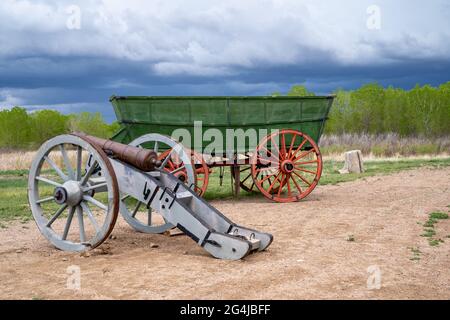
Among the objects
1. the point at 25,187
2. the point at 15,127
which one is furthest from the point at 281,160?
the point at 15,127

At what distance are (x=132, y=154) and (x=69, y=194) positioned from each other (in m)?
0.78

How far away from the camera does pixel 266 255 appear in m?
5.59

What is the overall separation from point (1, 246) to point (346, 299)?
4143 mm

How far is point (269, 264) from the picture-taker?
523 centimetres

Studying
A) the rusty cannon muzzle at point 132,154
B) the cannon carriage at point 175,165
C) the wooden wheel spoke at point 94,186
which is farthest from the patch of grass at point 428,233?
the wooden wheel spoke at point 94,186

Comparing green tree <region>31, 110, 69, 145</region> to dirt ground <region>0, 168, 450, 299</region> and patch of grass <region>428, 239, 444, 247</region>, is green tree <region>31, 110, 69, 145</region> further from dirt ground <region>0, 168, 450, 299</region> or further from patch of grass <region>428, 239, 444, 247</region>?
patch of grass <region>428, 239, 444, 247</region>

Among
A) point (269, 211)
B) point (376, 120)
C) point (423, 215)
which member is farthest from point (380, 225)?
point (376, 120)

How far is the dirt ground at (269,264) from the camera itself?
445 cm

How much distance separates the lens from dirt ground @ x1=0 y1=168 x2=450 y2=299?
4445 mm

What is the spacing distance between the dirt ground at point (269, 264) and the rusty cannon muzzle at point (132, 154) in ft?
3.03

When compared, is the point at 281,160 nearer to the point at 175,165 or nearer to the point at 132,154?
the point at 175,165

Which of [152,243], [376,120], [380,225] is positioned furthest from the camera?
[376,120]

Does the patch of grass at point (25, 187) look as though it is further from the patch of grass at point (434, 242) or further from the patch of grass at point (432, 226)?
the patch of grass at point (434, 242)

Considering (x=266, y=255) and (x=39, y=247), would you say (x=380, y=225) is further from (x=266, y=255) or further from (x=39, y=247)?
(x=39, y=247)
